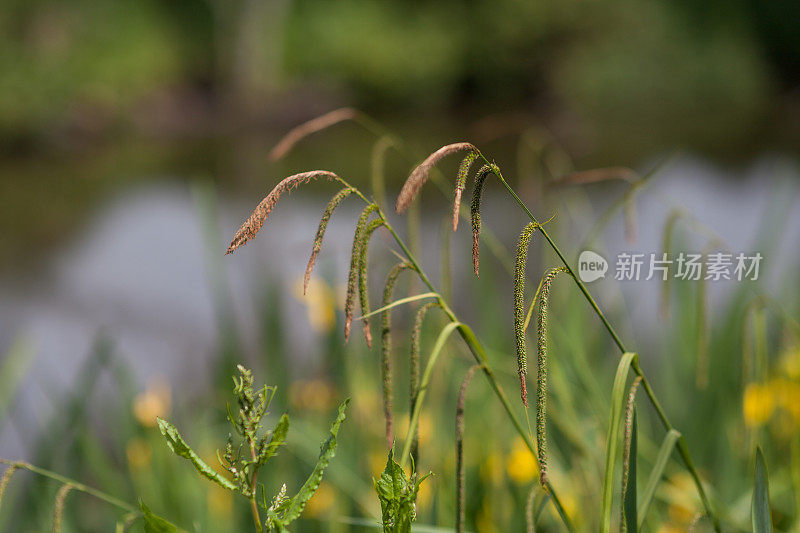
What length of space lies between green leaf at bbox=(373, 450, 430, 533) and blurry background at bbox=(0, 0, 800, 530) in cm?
29

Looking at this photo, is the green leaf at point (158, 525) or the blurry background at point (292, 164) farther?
the blurry background at point (292, 164)

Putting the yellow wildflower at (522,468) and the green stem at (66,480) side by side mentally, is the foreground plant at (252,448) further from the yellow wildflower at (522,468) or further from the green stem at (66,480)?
the yellow wildflower at (522,468)

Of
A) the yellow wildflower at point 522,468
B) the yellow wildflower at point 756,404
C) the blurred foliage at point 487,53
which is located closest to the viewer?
the yellow wildflower at point 756,404

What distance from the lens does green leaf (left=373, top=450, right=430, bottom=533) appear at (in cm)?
24

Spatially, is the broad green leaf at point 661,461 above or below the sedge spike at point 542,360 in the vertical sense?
below

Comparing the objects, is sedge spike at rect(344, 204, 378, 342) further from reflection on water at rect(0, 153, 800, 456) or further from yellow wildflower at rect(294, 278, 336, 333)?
reflection on water at rect(0, 153, 800, 456)

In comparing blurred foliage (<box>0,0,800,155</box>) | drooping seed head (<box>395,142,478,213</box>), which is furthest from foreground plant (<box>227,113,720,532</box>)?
blurred foliage (<box>0,0,800,155</box>)

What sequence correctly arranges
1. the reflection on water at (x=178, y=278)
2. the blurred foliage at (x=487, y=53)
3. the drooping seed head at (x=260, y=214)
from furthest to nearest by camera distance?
the blurred foliage at (x=487, y=53) → the reflection on water at (x=178, y=278) → the drooping seed head at (x=260, y=214)

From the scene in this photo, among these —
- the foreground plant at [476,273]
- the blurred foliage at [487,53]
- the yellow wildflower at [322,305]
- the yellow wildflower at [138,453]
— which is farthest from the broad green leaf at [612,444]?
the blurred foliage at [487,53]

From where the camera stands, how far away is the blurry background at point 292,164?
2.87ft

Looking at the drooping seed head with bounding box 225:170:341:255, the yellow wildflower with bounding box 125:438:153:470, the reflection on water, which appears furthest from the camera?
the reflection on water

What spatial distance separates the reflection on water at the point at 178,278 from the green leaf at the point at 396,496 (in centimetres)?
77

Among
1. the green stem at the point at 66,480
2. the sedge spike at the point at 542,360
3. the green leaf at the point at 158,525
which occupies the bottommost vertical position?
the green stem at the point at 66,480

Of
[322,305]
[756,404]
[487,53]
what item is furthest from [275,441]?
[487,53]
